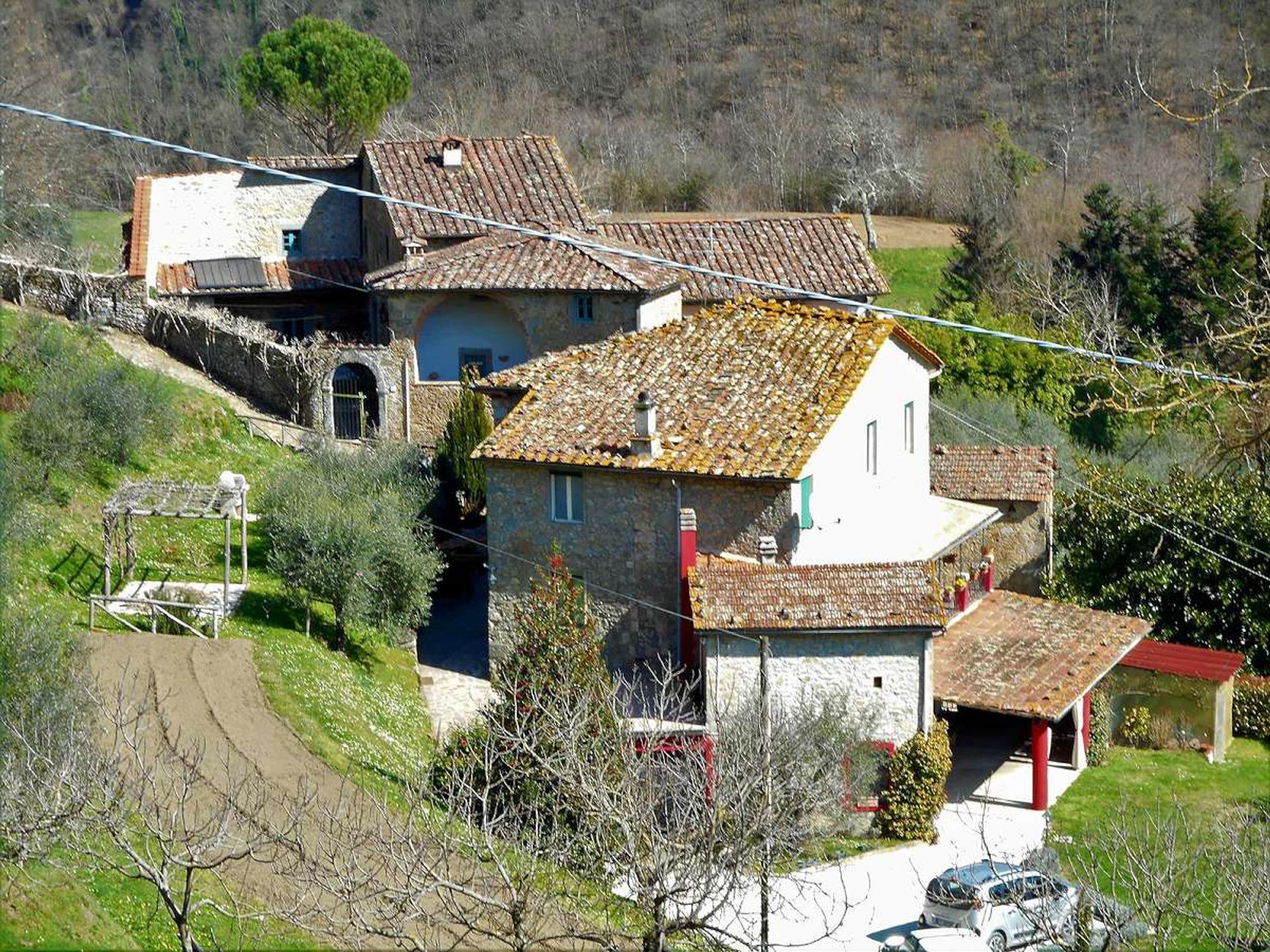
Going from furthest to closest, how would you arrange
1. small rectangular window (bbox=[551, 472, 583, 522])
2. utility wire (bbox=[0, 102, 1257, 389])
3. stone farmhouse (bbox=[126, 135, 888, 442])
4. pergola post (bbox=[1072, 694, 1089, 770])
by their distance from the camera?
1. stone farmhouse (bbox=[126, 135, 888, 442])
2. small rectangular window (bbox=[551, 472, 583, 522])
3. pergola post (bbox=[1072, 694, 1089, 770])
4. utility wire (bbox=[0, 102, 1257, 389])

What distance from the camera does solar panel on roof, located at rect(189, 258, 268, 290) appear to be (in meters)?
41.4

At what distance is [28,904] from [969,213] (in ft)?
143

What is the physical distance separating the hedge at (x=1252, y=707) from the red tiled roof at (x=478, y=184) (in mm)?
16216

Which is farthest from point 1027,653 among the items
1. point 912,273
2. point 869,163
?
point 869,163

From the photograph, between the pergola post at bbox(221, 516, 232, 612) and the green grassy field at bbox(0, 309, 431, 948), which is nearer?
the green grassy field at bbox(0, 309, 431, 948)

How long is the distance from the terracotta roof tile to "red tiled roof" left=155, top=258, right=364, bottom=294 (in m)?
11.0

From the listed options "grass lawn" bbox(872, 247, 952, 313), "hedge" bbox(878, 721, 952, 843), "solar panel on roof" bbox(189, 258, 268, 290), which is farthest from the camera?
"grass lawn" bbox(872, 247, 952, 313)

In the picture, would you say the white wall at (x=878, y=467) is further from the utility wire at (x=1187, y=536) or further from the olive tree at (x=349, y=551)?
the olive tree at (x=349, y=551)

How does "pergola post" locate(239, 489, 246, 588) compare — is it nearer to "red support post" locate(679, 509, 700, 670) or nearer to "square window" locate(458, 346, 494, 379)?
"red support post" locate(679, 509, 700, 670)

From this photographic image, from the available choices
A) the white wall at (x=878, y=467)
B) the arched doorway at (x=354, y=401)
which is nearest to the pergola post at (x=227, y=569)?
the white wall at (x=878, y=467)

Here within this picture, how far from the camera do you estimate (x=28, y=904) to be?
17.3 metres

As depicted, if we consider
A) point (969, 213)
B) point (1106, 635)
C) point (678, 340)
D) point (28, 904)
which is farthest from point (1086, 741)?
point (969, 213)

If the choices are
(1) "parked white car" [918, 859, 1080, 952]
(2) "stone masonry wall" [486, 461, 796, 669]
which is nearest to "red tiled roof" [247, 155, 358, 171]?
(2) "stone masonry wall" [486, 461, 796, 669]

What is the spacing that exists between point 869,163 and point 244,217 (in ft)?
108
